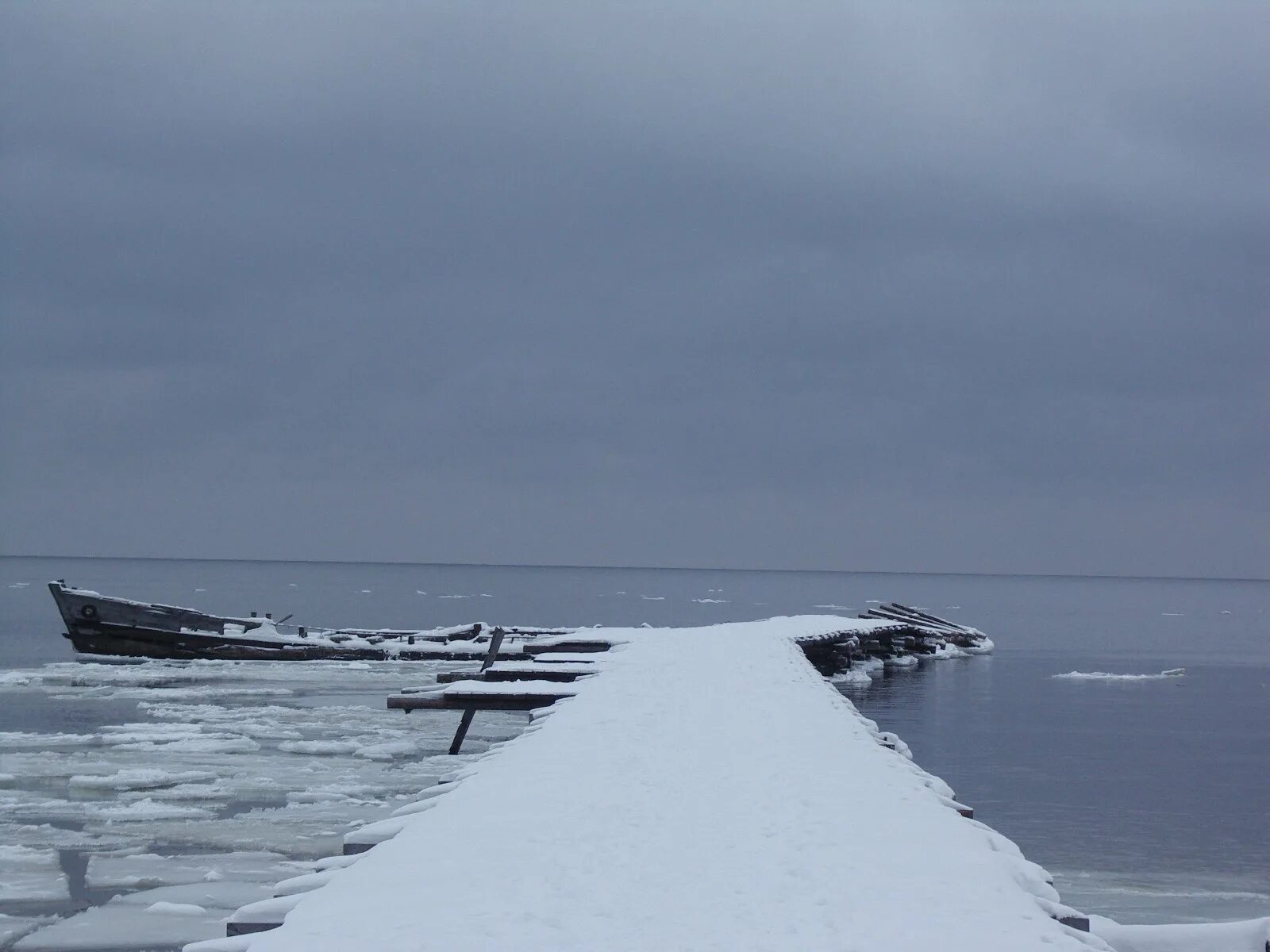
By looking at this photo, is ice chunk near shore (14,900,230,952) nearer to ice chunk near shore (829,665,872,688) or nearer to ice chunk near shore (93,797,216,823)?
ice chunk near shore (93,797,216,823)

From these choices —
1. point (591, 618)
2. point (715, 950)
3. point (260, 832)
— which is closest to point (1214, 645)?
point (591, 618)

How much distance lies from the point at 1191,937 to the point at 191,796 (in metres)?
12.8

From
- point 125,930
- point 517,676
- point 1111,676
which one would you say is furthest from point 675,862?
point 1111,676

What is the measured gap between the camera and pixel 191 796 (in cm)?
1612

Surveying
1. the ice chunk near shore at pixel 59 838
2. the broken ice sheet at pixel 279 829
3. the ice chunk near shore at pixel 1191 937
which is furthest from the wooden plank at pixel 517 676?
the ice chunk near shore at pixel 1191 937

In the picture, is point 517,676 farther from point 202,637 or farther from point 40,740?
point 202,637

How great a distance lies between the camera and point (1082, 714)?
33.7 m

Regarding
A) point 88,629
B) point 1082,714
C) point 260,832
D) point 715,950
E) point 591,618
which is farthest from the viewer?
point 591,618

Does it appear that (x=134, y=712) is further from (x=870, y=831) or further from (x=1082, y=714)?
(x=1082, y=714)

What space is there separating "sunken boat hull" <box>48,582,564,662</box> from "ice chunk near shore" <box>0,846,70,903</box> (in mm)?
23891

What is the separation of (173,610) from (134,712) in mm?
14565

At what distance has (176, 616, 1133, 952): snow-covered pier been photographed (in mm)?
6117

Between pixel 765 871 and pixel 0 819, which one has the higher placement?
pixel 765 871

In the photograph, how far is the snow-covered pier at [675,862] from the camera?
20.1 feet
